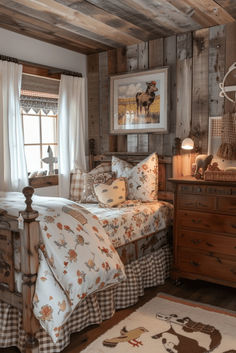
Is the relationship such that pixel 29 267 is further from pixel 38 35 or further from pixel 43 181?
pixel 38 35

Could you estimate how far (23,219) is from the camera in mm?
1958

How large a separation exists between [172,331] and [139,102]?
231 cm

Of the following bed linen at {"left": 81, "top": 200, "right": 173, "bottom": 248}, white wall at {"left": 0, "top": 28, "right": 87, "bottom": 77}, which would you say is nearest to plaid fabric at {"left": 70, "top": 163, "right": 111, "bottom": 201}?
bed linen at {"left": 81, "top": 200, "right": 173, "bottom": 248}

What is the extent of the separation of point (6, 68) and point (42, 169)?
110 cm

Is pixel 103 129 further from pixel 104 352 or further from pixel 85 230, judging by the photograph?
pixel 104 352

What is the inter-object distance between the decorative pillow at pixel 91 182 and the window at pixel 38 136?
505 millimetres

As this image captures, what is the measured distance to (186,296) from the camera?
9.78ft

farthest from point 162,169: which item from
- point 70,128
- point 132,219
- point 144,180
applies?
point 70,128

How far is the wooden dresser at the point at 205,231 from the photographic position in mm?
2879

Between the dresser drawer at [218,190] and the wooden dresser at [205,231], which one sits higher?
the dresser drawer at [218,190]

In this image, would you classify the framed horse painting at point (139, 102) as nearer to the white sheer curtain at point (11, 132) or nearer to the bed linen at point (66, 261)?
the white sheer curtain at point (11, 132)

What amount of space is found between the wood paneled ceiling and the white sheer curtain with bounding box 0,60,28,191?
0.44 meters

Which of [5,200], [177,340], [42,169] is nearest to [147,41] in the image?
[42,169]

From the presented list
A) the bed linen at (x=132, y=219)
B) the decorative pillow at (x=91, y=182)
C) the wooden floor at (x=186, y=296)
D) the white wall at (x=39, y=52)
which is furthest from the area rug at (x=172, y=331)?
the white wall at (x=39, y=52)
